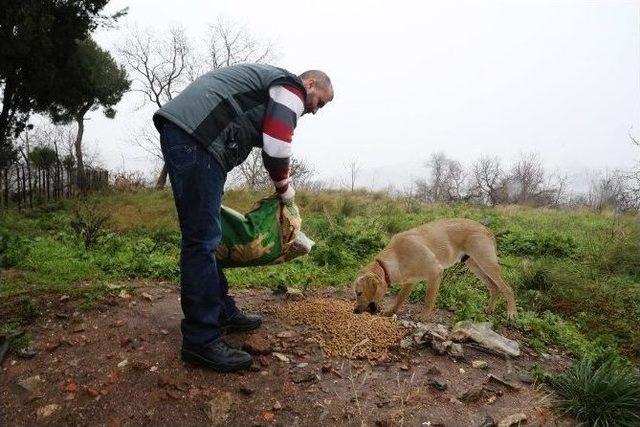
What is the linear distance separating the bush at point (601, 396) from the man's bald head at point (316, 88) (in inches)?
109

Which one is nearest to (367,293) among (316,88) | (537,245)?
(316,88)

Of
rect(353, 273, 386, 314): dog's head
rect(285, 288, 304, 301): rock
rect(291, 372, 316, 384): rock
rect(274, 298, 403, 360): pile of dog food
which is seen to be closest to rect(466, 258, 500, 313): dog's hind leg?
rect(353, 273, 386, 314): dog's head

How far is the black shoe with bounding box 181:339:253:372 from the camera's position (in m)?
3.16

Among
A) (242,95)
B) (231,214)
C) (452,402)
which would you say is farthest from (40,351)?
(452,402)

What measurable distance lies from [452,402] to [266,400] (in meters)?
1.29

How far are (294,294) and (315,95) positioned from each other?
8.26 feet

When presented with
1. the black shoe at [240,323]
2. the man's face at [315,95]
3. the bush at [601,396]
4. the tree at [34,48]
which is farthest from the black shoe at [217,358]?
the tree at [34,48]

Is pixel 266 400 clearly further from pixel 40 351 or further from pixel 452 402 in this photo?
pixel 40 351

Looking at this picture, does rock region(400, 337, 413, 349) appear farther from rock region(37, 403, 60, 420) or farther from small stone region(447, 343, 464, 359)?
rock region(37, 403, 60, 420)

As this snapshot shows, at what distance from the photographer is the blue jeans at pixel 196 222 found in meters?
2.94

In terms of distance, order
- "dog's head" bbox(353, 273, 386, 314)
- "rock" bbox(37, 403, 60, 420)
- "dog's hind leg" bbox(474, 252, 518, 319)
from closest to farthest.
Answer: "rock" bbox(37, 403, 60, 420)
"dog's head" bbox(353, 273, 386, 314)
"dog's hind leg" bbox(474, 252, 518, 319)

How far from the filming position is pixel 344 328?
3.99 m

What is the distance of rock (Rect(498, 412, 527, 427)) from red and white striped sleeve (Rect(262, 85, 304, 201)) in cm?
224

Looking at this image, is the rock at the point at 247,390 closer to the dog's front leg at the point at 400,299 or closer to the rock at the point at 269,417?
the rock at the point at 269,417
